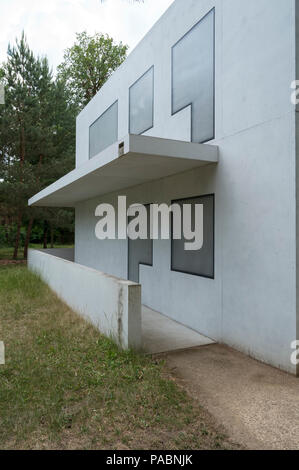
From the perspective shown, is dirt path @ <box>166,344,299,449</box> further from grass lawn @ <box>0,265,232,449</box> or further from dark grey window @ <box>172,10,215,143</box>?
dark grey window @ <box>172,10,215,143</box>

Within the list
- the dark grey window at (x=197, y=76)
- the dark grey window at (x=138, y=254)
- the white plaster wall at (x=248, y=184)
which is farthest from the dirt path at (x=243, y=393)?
the dark grey window at (x=197, y=76)

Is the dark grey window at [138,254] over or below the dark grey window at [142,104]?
below

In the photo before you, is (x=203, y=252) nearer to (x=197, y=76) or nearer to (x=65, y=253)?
(x=197, y=76)

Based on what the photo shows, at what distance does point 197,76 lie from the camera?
5.98 metres

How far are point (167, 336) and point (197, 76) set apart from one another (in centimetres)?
449

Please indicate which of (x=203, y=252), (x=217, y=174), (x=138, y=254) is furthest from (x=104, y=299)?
(x=138, y=254)

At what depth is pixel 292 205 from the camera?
13.3ft

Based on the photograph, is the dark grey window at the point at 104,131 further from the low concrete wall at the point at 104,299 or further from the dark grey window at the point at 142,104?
the low concrete wall at the point at 104,299

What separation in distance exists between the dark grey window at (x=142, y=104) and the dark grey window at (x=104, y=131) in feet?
3.90

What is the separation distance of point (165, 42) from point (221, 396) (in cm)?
660

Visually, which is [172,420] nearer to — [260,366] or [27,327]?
[260,366]

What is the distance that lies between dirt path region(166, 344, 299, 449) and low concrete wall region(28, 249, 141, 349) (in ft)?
2.21

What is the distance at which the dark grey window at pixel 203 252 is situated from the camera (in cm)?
564
